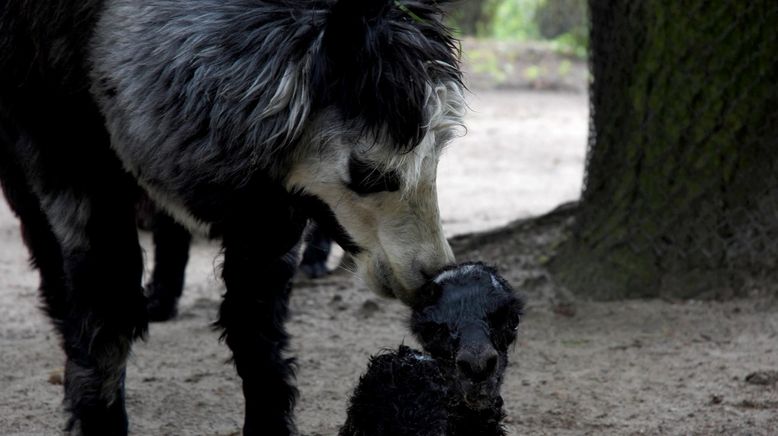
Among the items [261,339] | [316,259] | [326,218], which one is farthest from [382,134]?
[316,259]

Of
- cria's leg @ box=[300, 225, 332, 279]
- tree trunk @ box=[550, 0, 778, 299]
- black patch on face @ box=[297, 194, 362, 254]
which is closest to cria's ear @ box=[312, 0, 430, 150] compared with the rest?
black patch on face @ box=[297, 194, 362, 254]

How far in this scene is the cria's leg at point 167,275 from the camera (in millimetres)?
5758

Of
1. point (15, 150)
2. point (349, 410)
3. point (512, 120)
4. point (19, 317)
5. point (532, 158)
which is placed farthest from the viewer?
point (512, 120)

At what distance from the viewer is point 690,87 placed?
17.8ft

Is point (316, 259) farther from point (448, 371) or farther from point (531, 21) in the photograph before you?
point (531, 21)

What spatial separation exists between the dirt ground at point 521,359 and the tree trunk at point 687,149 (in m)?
0.20

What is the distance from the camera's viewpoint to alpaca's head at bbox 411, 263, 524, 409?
3162 mm

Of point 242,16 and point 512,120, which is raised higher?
point 242,16

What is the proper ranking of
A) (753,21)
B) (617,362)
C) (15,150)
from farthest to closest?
(753,21) → (617,362) → (15,150)

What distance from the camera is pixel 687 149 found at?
215 inches

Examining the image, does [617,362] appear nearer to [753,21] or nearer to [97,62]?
[753,21]

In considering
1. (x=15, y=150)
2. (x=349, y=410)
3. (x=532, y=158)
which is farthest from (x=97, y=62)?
(x=532, y=158)

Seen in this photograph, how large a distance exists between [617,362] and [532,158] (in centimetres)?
631

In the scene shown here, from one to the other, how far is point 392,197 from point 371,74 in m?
0.38
